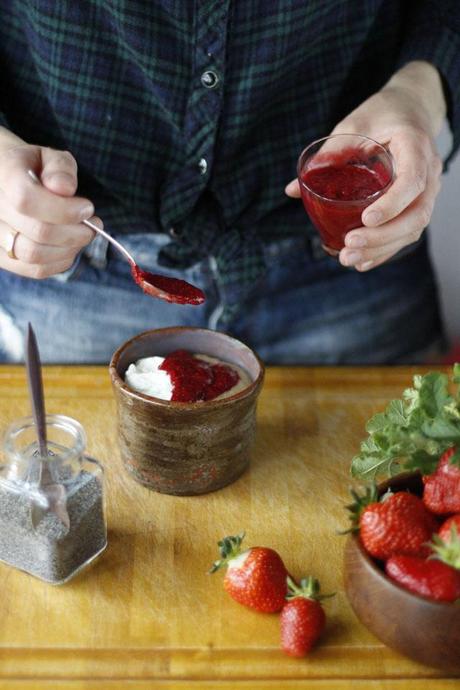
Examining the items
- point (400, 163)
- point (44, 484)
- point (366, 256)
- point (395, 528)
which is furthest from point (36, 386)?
point (400, 163)

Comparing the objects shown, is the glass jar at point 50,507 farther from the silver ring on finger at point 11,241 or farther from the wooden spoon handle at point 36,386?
the silver ring on finger at point 11,241

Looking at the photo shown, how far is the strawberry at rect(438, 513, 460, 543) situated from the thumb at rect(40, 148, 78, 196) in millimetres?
694

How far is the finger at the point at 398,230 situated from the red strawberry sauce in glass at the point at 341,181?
22mm

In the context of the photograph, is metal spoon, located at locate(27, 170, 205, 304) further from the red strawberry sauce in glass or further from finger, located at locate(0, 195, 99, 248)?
the red strawberry sauce in glass

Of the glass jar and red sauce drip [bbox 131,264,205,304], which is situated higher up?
red sauce drip [bbox 131,264,205,304]

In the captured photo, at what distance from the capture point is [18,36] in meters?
1.79

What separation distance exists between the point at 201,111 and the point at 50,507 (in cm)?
78

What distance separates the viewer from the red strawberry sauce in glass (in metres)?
1.52

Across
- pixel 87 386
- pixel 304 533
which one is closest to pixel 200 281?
pixel 87 386

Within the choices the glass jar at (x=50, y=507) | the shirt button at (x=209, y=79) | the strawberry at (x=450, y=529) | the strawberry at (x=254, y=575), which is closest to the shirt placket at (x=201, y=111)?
the shirt button at (x=209, y=79)

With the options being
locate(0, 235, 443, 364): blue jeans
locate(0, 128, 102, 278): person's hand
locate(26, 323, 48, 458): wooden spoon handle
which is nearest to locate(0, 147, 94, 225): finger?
locate(0, 128, 102, 278): person's hand

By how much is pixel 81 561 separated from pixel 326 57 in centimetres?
103

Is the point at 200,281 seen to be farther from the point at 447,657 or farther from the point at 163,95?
the point at 447,657

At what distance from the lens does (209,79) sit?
1719 millimetres
